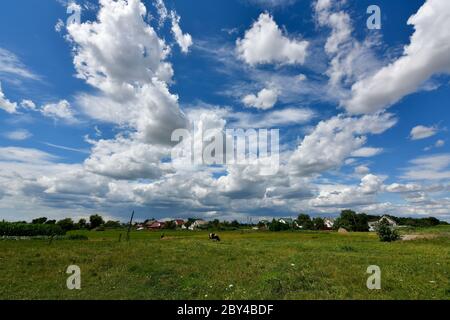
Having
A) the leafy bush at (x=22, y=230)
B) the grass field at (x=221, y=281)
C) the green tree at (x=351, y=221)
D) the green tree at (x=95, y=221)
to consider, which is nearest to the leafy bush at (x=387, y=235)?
the grass field at (x=221, y=281)

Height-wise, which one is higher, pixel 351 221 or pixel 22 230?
pixel 351 221

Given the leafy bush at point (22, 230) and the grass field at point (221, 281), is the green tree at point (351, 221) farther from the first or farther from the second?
the grass field at point (221, 281)

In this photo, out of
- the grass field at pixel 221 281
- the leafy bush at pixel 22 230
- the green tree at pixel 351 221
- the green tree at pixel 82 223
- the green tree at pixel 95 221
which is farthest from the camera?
the green tree at pixel 82 223

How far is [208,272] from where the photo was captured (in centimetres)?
1919

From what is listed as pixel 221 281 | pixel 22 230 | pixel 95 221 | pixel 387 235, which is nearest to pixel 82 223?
pixel 95 221

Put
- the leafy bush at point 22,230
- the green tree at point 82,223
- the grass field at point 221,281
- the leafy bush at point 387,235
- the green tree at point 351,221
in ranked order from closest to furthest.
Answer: the grass field at point 221,281
the leafy bush at point 387,235
the leafy bush at point 22,230
the green tree at point 351,221
the green tree at point 82,223

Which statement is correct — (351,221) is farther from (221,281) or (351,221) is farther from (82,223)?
(221,281)

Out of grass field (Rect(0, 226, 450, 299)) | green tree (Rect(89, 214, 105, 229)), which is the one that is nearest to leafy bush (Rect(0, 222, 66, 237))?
grass field (Rect(0, 226, 450, 299))

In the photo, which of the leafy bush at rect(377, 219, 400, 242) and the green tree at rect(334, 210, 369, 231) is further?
the green tree at rect(334, 210, 369, 231)

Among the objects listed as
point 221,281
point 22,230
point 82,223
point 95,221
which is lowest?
point 82,223

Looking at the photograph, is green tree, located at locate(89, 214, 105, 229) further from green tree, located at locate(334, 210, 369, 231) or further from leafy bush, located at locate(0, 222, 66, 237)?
green tree, located at locate(334, 210, 369, 231)
